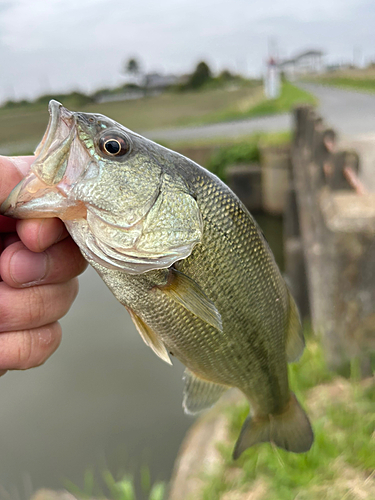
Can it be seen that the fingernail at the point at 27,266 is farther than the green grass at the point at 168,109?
No

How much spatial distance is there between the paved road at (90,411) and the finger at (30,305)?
324cm

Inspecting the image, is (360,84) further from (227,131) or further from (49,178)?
(49,178)

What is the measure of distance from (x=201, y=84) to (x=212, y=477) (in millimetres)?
37077

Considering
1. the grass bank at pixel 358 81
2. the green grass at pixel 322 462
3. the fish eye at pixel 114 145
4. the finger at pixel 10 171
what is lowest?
the grass bank at pixel 358 81

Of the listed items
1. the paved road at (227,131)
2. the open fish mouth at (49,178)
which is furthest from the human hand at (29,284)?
the paved road at (227,131)

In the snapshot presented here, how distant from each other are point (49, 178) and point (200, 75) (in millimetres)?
39956

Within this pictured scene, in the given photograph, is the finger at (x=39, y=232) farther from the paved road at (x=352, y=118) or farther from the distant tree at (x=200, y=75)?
the distant tree at (x=200, y=75)

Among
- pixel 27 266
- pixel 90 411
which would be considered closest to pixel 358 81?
pixel 90 411

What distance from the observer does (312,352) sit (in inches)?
157

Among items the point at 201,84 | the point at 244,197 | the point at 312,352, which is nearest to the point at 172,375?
the point at 312,352

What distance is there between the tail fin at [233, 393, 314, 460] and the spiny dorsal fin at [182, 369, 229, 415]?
29 cm

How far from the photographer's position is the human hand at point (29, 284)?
1.29 metres

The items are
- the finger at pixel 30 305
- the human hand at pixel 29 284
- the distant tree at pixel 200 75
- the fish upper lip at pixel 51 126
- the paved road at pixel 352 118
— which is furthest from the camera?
the distant tree at pixel 200 75

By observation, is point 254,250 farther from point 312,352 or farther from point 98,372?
point 98,372
